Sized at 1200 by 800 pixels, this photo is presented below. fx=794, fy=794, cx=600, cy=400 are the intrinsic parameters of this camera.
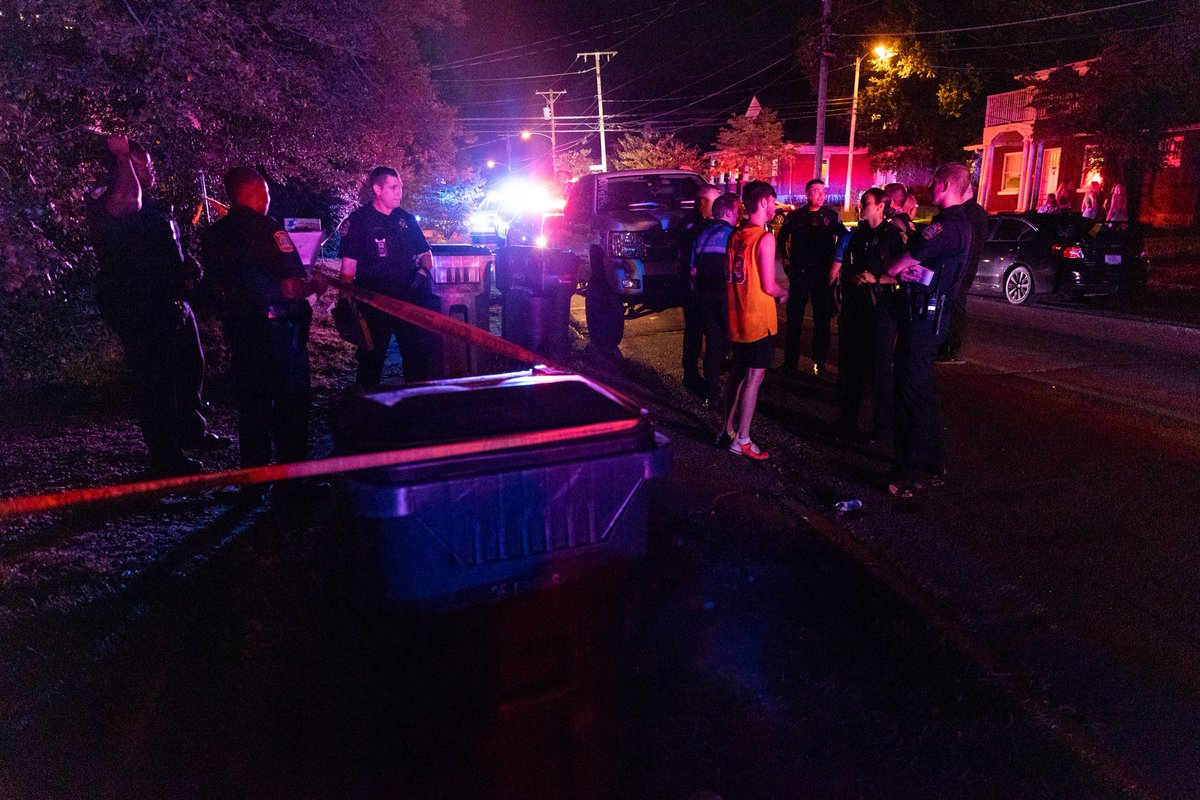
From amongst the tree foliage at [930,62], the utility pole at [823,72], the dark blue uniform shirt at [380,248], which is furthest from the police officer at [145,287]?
the tree foliage at [930,62]

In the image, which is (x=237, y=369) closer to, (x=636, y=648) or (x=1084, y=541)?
(x=636, y=648)

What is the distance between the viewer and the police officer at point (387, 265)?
560cm

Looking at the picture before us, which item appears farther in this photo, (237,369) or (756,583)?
(237,369)

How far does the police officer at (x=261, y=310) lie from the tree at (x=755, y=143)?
4558 cm

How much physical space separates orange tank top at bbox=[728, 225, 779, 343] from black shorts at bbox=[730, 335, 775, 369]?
36 mm

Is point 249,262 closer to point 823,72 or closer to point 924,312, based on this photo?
point 924,312

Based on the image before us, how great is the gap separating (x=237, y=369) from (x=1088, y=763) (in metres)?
4.77

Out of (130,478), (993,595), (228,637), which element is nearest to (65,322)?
(130,478)

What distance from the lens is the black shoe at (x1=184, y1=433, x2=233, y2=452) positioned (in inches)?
238

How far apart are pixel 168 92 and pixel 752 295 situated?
5.34 metres

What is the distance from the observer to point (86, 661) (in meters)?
3.53

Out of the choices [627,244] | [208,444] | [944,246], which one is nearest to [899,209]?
[944,246]

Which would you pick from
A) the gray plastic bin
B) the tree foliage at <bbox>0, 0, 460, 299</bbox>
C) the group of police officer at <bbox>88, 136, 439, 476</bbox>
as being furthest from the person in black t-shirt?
the tree foliage at <bbox>0, 0, 460, 299</bbox>

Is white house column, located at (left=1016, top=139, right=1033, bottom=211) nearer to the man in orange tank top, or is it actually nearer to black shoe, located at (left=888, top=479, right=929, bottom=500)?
the man in orange tank top
